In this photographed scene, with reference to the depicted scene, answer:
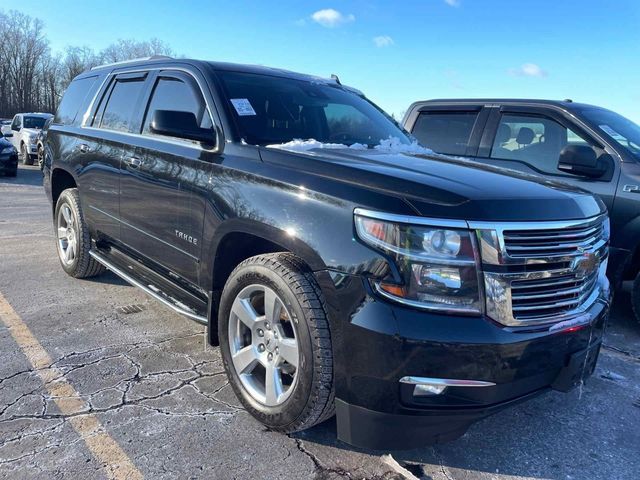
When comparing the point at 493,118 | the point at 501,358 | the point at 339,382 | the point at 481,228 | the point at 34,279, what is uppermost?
the point at 493,118

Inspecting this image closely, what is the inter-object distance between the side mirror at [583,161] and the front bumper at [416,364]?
9.55ft

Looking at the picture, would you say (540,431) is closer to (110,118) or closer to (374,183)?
(374,183)

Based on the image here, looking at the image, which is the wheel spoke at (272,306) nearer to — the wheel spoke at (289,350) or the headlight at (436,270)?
the wheel spoke at (289,350)

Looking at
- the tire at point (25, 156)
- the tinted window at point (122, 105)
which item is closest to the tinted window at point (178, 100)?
the tinted window at point (122, 105)

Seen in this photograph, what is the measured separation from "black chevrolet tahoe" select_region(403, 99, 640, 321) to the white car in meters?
17.2

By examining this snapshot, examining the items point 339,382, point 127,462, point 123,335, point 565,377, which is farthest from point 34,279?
point 565,377

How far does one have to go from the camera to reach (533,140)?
545cm

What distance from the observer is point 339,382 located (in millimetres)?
2318

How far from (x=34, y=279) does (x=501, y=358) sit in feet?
15.6

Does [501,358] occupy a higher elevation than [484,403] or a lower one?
higher

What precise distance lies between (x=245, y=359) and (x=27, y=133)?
19.8 m

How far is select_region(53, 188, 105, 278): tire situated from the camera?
Answer: 4969mm

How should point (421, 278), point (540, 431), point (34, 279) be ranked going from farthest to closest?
point (34, 279) → point (540, 431) → point (421, 278)

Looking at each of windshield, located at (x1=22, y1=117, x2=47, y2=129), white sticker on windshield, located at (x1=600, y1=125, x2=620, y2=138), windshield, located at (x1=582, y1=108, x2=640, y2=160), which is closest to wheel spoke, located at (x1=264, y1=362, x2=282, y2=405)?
windshield, located at (x1=582, y1=108, x2=640, y2=160)
